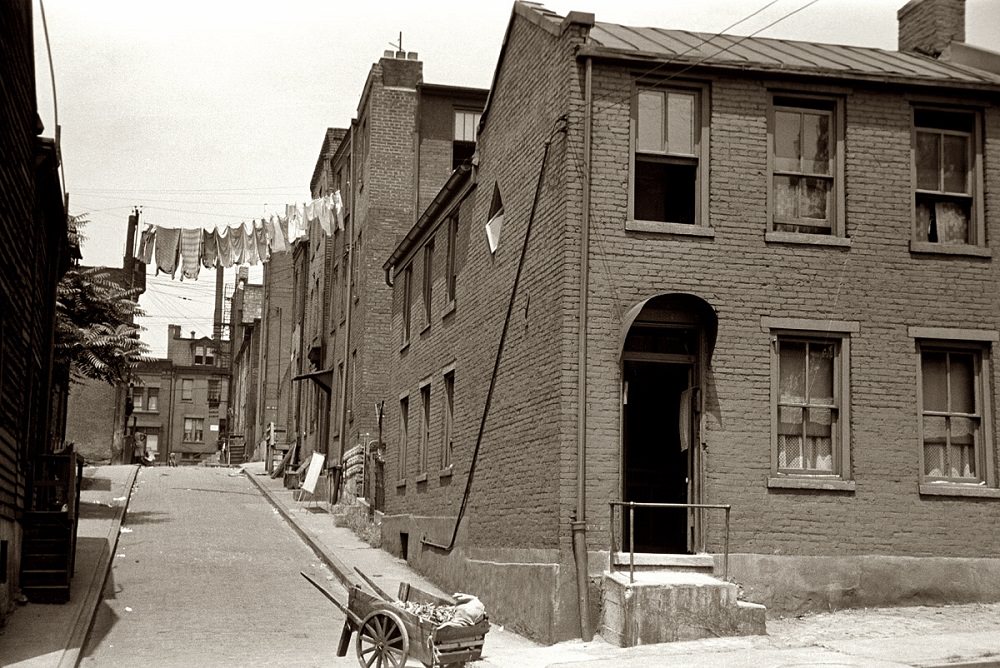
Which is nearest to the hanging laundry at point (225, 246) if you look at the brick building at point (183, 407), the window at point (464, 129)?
the window at point (464, 129)

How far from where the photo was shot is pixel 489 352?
17531 mm

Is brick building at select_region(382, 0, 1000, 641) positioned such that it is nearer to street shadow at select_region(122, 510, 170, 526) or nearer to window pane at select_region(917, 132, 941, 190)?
window pane at select_region(917, 132, 941, 190)

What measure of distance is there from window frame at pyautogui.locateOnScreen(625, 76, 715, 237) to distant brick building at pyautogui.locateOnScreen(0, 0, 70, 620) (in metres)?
7.50

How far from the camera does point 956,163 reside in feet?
50.6

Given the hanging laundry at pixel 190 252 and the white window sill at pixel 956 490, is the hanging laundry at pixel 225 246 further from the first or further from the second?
the white window sill at pixel 956 490

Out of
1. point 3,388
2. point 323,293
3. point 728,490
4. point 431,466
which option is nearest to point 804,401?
point 728,490

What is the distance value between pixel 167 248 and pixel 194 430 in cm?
6173

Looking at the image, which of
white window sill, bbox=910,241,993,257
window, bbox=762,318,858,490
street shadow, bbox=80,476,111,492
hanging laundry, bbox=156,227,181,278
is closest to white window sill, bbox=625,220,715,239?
window, bbox=762,318,858,490

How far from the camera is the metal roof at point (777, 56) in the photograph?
48.1 ft

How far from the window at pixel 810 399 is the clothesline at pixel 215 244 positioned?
50.2ft

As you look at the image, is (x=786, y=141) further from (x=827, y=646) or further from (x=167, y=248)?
(x=167, y=248)

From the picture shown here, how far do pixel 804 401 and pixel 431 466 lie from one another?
8.18 metres

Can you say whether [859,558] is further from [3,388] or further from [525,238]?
[3,388]

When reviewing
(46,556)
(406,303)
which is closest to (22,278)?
(46,556)
